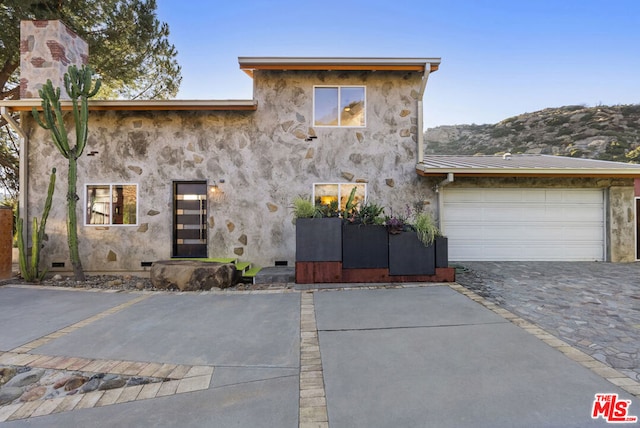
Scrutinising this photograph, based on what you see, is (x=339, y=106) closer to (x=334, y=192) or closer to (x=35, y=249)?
(x=334, y=192)

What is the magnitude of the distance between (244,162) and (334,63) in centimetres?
313

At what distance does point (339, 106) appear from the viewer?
739 cm

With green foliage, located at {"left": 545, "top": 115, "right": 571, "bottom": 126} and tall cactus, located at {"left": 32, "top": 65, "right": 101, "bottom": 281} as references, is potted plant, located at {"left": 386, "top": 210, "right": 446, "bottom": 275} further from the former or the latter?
green foliage, located at {"left": 545, "top": 115, "right": 571, "bottom": 126}

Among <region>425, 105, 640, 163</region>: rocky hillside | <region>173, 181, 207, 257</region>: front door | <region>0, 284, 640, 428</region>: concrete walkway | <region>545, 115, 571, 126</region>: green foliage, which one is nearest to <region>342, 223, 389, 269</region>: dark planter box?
<region>0, 284, 640, 428</region>: concrete walkway

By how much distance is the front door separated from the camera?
24.2 feet

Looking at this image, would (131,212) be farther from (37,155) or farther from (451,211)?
(451,211)

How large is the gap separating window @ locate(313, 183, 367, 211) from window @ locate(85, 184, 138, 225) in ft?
14.7

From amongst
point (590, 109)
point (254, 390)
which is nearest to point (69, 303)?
point (254, 390)

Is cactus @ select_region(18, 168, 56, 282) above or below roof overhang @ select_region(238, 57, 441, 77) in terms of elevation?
below

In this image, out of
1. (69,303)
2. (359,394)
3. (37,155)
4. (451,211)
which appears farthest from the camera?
(451,211)

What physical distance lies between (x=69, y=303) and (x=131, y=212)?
10.0 feet

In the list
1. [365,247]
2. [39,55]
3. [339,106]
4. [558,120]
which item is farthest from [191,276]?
[558,120]

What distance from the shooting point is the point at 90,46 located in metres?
9.49

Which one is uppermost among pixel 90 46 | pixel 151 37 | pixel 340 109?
pixel 151 37
